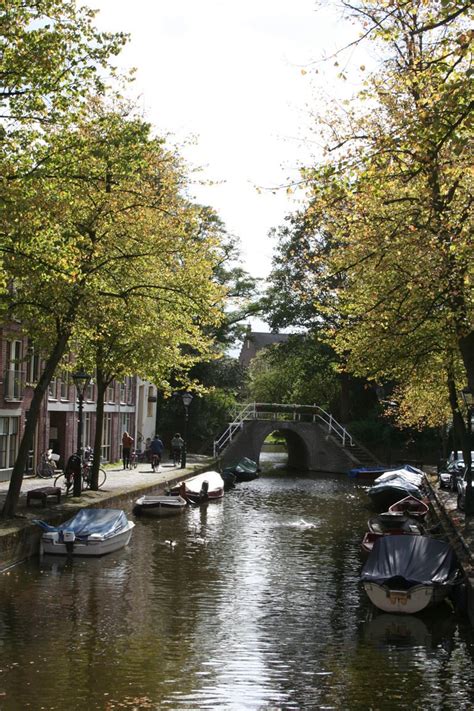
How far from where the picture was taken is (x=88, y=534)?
20.7 m

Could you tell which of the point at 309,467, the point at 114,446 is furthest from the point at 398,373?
the point at 309,467

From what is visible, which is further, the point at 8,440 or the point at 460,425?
the point at 8,440

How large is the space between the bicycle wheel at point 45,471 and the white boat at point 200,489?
4.56 metres

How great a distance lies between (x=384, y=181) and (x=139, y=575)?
961 cm

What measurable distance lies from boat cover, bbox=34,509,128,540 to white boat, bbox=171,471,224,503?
37.4 feet

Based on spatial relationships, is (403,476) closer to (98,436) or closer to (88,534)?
(98,436)

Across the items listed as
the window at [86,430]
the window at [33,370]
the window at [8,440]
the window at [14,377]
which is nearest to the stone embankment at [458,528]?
the window at [8,440]

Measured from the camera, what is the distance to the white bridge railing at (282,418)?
56.2m

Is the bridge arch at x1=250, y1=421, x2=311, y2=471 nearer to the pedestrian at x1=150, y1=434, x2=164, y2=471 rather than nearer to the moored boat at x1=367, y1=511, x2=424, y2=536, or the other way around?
the pedestrian at x1=150, y1=434, x2=164, y2=471

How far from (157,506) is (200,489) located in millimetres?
6174

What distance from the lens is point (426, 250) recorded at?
17.8m

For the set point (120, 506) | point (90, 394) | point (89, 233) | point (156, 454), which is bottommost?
point (120, 506)

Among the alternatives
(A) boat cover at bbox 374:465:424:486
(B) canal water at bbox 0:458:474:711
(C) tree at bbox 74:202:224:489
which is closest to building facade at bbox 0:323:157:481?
(C) tree at bbox 74:202:224:489

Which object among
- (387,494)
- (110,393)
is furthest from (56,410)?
(387,494)
